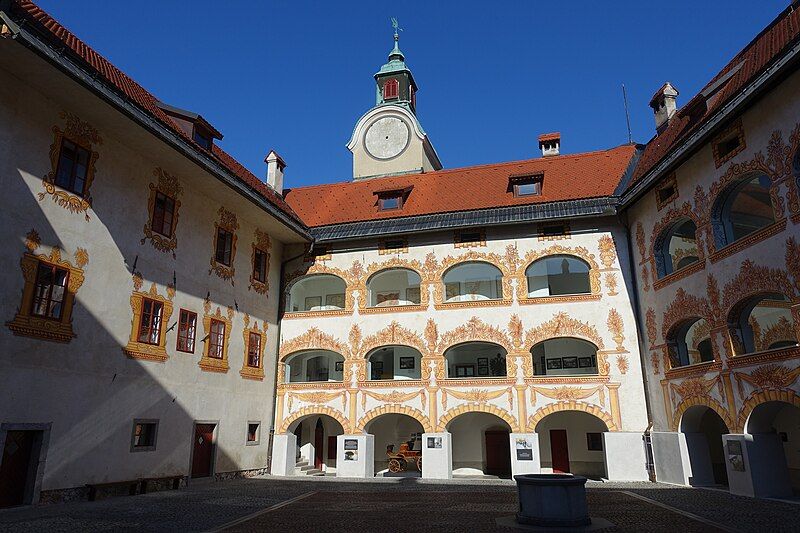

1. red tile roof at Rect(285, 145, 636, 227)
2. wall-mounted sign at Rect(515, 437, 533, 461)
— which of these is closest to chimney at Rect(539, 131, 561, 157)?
red tile roof at Rect(285, 145, 636, 227)

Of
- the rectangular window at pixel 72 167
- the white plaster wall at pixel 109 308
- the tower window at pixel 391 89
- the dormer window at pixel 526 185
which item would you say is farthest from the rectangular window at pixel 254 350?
the tower window at pixel 391 89

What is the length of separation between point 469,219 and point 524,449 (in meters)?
8.03

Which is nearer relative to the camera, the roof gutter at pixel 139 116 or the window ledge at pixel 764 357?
the roof gutter at pixel 139 116

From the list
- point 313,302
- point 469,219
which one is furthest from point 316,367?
point 469,219

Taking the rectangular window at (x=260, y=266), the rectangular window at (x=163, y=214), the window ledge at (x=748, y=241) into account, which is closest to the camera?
the window ledge at (x=748, y=241)

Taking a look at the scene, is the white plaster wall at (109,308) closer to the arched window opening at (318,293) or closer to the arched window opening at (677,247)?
the arched window opening at (318,293)

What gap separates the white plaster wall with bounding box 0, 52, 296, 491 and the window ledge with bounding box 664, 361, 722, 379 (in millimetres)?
13617

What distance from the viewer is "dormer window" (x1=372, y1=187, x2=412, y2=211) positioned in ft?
73.0

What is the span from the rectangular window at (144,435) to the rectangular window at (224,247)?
5.66 m

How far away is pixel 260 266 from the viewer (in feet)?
68.8

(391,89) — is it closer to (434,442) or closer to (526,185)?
(526,185)

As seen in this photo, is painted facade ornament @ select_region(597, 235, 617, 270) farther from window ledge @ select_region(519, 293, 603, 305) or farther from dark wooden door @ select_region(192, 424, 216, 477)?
dark wooden door @ select_region(192, 424, 216, 477)

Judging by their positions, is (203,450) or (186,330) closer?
(186,330)

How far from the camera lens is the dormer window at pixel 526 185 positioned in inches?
824
